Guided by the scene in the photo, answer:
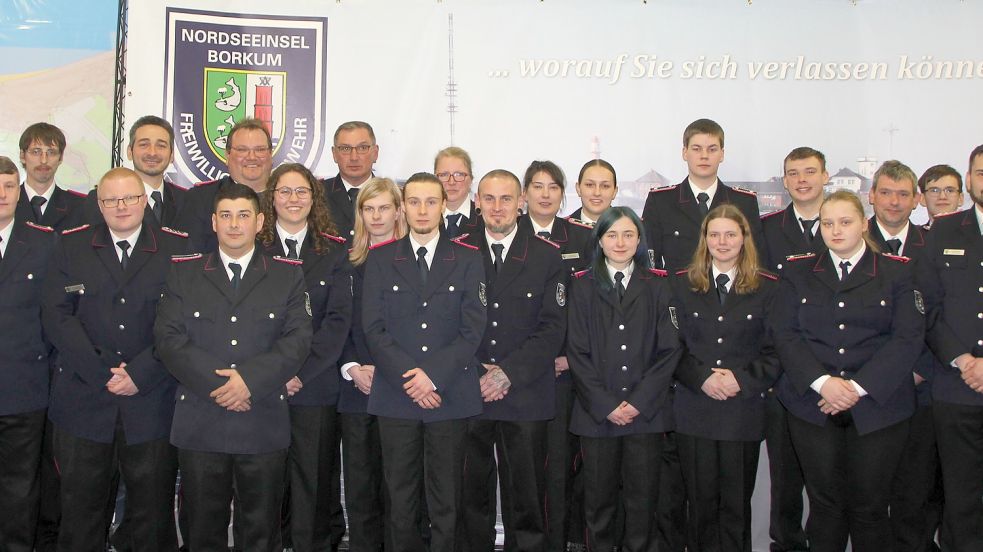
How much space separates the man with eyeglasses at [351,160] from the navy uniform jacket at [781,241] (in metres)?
2.29

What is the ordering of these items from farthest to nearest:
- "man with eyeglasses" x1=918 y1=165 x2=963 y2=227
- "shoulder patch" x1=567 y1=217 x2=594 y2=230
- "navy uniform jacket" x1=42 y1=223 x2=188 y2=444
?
1. "man with eyeglasses" x1=918 y1=165 x2=963 y2=227
2. "shoulder patch" x1=567 y1=217 x2=594 y2=230
3. "navy uniform jacket" x1=42 y1=223 x2=188 y2=444

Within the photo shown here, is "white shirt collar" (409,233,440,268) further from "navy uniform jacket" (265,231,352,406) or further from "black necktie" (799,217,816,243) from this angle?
"black necktie" (799,217,816,243)

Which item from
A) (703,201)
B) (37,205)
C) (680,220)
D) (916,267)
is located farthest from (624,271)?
(37,205)

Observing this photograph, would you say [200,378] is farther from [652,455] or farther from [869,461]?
[869,461]

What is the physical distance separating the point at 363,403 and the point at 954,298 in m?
2.89

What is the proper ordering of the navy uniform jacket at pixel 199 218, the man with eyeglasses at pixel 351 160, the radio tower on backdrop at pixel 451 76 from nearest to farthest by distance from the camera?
the navy uniform jacket at pixel 199 218, the man with eyeglasses at pixel 351 160, the radio tower on backdrop at pixel 451 76

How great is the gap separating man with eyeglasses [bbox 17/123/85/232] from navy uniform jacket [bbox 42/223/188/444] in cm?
76

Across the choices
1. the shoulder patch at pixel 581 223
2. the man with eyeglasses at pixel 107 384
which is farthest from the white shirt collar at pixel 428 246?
the man with eyeglasses at pixel 107 384

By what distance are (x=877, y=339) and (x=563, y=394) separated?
1.52 meters

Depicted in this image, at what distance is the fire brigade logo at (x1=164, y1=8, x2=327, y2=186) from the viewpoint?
5.59 meters

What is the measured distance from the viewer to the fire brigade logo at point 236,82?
559 cm

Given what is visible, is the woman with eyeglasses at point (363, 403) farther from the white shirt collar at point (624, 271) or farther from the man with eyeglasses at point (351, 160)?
the white shirt collar at point (624, 271)

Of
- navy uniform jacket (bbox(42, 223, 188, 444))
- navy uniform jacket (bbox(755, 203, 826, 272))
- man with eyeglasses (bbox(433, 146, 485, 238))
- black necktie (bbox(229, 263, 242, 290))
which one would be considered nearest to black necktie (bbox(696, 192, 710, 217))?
navy uniform jacket (bbox(755, 203, 826, 272))

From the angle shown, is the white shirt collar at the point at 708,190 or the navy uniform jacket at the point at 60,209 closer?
the navy uniform jacket at the point at 60,209
